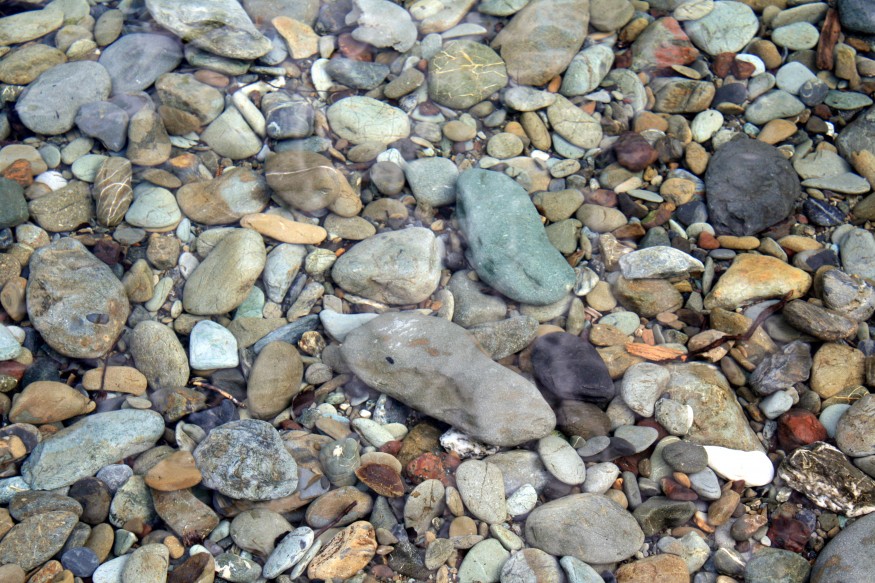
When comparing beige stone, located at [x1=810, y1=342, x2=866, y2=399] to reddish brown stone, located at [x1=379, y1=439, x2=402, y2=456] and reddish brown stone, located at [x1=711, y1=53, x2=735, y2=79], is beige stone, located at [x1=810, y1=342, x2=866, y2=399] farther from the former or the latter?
reddish brown stone, located at [x1=379, y1=439, x2=402, y2=456]

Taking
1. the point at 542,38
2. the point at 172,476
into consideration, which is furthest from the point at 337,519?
the point at 542,38

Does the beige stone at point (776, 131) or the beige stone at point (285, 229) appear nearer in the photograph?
the beige stone at point (285, 229)

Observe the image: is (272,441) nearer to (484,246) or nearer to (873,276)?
(484,246)

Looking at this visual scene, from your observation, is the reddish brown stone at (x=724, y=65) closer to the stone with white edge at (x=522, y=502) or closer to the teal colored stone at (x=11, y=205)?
the stone with white edge at (x=522, y=502)

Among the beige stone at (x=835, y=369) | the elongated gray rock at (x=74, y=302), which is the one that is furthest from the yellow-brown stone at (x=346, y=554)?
the beige stone at (x=835, y=369)

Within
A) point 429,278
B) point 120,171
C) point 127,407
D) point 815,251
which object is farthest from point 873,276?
point 120,171

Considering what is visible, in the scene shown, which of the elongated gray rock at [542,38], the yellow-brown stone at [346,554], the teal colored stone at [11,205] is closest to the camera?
the yellow-brown stone at [346,554]

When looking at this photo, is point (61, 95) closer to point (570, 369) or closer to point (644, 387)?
point (570, 369)
